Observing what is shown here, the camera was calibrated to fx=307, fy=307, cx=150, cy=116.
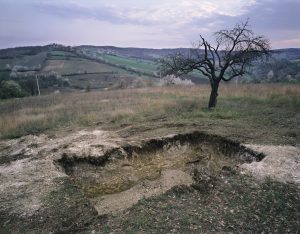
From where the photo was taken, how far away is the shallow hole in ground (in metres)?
8.64

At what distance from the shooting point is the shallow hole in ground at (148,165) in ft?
28.3

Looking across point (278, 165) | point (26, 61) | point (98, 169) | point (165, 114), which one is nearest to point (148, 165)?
point (98, 169)

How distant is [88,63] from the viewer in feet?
228

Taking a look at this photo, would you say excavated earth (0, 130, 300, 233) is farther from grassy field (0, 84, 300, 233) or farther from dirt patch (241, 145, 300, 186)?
grassy field (0, 84, 300, 233)

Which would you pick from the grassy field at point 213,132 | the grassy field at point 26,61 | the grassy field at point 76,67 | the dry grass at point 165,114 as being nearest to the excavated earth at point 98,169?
the grassy field at point 213,132

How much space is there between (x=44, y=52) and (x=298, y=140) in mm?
78423

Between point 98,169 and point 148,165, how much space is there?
5.69 feet

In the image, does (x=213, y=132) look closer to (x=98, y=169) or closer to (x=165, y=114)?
(x=165, y=114)

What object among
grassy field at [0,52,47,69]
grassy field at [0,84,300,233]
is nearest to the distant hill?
grassy field at [0,52,47,69]

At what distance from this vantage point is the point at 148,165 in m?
10.8

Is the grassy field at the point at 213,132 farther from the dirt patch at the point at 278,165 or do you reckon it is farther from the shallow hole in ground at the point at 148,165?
the shallow hole in ground at the point at 148,165

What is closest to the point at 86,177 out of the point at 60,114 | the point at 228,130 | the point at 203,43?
the point at 228,130

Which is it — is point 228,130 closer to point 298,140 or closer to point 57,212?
point 298,140

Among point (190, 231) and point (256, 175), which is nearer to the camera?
point (190, 231)
